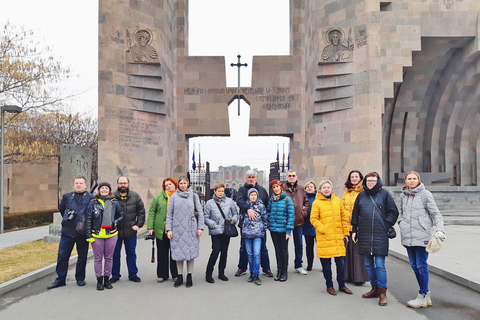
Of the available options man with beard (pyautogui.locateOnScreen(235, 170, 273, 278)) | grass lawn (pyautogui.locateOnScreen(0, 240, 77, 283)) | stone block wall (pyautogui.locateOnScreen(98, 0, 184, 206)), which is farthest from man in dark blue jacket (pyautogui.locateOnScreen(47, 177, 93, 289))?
stone block wall (pyautogui.locateOnScreen(98, 0, 184, 206))

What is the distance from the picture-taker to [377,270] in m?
5.32

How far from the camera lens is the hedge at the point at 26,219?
1709cm

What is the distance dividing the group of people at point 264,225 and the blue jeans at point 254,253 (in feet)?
0.05

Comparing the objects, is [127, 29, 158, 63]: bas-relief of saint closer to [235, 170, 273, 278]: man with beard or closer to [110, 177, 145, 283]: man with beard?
[110, 177, 145, 283]: man with beard

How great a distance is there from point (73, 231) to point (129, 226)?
0.84m

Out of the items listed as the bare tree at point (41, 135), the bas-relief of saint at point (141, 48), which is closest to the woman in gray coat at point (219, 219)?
the bas-relief of saint at point (141, 48)

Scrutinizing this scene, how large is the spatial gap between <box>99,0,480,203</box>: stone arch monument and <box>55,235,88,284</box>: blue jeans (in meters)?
9.53

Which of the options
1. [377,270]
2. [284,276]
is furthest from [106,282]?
[377,270]

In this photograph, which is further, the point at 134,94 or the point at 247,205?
the point at 134,94

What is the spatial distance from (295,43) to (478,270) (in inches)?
644

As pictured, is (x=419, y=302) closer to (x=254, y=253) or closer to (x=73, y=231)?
(x=254, y=253)

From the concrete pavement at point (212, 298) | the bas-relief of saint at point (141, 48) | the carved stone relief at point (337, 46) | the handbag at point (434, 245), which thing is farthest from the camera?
the bas-relief of saint at point (141, 48)

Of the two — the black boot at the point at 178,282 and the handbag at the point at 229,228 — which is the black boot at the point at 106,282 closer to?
the black boot at the point at 178,282

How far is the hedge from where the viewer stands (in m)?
17.1
